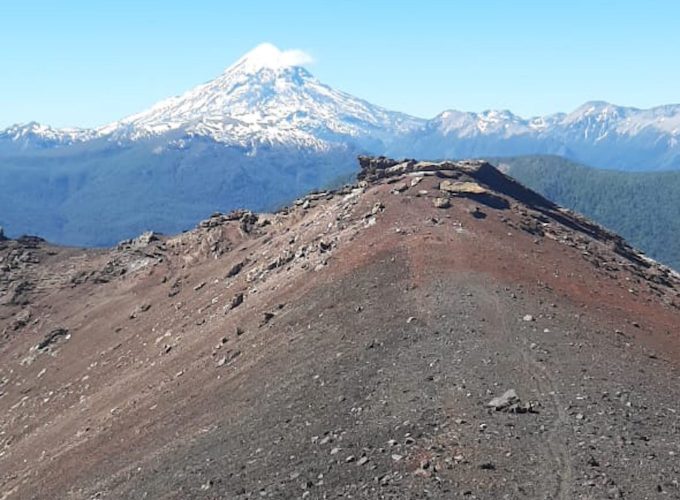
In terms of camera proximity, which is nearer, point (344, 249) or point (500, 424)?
point (500, 424)

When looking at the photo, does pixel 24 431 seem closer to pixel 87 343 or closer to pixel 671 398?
pixel 87 343

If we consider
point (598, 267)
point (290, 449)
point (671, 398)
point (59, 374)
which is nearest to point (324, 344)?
point (290, 449)

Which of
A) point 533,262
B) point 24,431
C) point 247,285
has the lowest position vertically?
point 24,431

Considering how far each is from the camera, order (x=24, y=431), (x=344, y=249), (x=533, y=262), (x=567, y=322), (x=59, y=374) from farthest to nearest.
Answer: (x=59, y=374), (x=24, y=431), (x=344, y=249), (x=533, y=262), (x=567, y=322)

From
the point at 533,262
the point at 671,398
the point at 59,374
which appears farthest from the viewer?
the point at 59,374

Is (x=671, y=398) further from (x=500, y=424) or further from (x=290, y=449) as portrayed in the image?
(x=290, y=449)

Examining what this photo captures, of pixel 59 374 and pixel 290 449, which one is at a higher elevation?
pixel 290 449

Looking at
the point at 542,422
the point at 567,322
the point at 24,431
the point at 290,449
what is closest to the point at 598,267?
the point at 567,322
